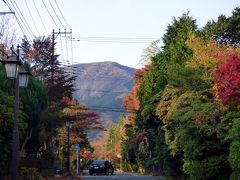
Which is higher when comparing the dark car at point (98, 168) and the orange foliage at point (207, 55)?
the orange foliage at point (207, 55)

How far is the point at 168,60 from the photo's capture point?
137 ft

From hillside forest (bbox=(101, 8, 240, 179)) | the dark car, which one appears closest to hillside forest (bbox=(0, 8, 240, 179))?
hillside forest (bbox=(101, 8, 240, 179))

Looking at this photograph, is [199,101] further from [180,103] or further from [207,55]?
[207,55]

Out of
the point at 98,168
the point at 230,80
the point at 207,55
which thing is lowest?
the point at 98,168

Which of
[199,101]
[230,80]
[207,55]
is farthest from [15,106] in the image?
[207,55]

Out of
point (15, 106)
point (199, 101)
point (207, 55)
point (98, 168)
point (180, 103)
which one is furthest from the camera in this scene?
point (98, 168)

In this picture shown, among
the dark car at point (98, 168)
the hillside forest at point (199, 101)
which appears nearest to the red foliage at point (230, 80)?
the hillside forest at point (199, 101)

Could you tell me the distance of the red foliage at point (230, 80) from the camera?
2289cm

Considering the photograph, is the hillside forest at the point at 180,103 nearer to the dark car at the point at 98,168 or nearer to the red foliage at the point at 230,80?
the red foliage at the point at 230,80

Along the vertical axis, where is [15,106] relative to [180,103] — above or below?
below

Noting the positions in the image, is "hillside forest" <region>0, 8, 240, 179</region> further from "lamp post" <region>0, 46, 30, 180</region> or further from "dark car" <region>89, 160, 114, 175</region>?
"dark car" <region>89, 160, 114, 175</region>

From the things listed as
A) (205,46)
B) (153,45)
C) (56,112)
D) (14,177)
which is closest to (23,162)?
(56,112)

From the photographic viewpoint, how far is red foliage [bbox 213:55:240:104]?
22.9 m

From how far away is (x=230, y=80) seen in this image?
23.0 m
